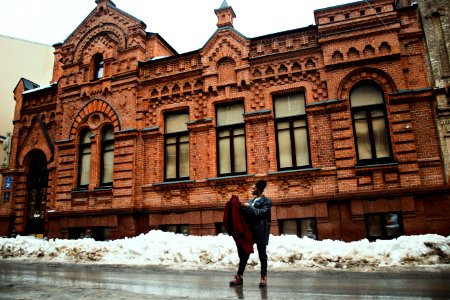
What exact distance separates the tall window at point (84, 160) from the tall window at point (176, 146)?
385cm

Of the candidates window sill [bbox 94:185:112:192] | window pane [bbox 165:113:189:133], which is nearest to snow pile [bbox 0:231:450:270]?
window sill [bbox 94:185:112:192]

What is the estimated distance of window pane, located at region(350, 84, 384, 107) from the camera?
1159 cm

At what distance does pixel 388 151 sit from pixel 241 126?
5170 mm

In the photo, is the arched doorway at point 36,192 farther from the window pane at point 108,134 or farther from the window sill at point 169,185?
the window sill at point 169,185

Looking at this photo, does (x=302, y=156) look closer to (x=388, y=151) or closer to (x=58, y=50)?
(x=388, y=151)

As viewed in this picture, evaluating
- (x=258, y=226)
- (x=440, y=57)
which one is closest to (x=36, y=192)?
(x=258, y=226)

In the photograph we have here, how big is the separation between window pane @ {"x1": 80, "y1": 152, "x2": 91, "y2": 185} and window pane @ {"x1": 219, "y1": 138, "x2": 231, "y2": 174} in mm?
6215

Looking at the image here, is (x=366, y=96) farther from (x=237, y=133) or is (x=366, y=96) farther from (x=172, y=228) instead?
(x=172, y=228)

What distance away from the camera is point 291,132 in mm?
12367

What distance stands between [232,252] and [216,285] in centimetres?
305

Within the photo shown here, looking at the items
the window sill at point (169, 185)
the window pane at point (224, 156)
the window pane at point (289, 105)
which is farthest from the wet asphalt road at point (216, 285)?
the window pane at point (289, 105)

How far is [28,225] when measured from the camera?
54.5ft

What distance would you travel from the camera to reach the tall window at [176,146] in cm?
1377

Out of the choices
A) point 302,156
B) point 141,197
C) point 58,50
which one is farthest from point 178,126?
point 58,50
